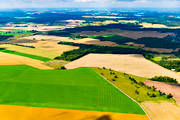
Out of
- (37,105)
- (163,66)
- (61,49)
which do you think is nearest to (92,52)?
(61,49)

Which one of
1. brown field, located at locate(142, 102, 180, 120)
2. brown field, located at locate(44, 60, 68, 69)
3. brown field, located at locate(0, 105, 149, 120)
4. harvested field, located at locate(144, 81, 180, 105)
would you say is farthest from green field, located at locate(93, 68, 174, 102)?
brown field, located at locate(44, 60, 68, 69)

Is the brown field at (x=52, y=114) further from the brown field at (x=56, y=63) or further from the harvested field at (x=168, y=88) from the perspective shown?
the brown field at (x=56, y=63)

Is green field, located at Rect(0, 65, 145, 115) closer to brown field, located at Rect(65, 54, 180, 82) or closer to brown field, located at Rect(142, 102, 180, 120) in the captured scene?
brown field, located at Rect(142, 102, 180, 120)

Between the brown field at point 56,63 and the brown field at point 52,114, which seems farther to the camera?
the brown field at point 56,63

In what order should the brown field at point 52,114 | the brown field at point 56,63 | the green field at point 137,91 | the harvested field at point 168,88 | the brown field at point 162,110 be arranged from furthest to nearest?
the brown field at point 56,63 → the harvested field at point 168,88 → the green field at point 137,91 → the brown field at point 162,110 → the brown field at point 52,114

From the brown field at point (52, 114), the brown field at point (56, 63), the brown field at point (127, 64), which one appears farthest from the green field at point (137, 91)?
the brown field at point (56, 63)

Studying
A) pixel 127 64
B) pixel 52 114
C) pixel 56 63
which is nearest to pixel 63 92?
pixel 52 114
